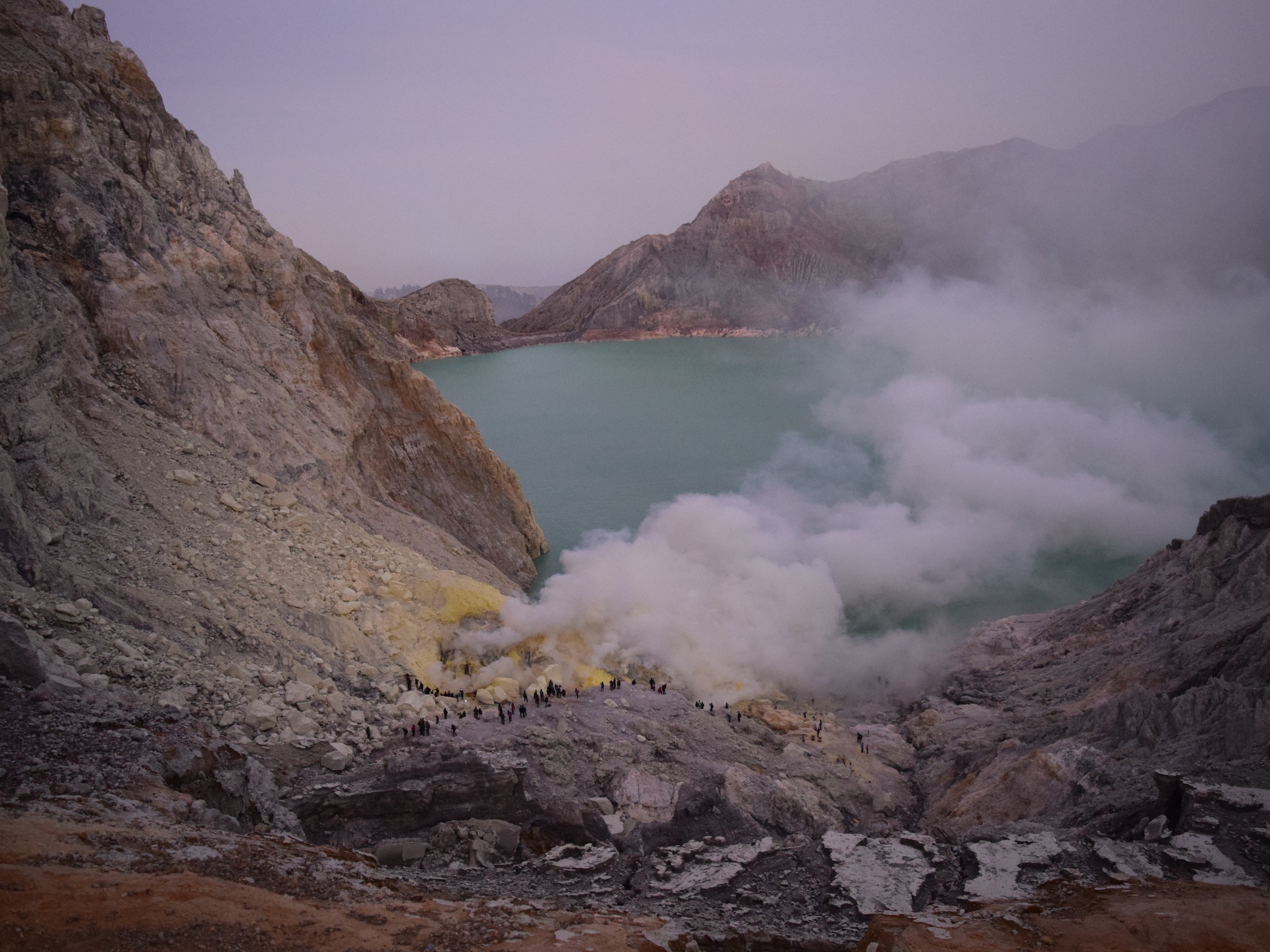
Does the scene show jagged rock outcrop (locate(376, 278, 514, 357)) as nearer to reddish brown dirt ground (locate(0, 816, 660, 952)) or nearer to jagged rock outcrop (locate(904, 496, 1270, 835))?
jagged rock outcrop (locate(904, 496, 1270, 835))

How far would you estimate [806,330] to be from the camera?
388 feet

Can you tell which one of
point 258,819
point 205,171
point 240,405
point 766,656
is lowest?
point 766,656

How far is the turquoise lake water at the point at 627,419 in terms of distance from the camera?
39938mm

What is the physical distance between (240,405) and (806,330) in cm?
10779

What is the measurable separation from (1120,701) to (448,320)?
108 m

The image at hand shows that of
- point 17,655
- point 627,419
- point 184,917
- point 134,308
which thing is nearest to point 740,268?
point 627,419

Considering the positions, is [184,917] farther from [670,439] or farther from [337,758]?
[670,439]

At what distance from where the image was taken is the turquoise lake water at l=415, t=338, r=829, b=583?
39938 millimetres

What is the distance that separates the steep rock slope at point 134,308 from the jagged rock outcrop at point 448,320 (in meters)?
82.9

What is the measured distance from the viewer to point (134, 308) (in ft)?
58.4

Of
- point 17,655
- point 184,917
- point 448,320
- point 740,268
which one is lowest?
point 184,917

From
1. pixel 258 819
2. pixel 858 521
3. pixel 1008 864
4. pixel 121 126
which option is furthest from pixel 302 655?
pixel 858 521

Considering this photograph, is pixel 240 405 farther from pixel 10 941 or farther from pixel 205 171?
pixel 10 941

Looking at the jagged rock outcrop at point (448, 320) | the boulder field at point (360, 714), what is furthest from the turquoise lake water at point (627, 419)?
the boulder field at point (360, 714)
